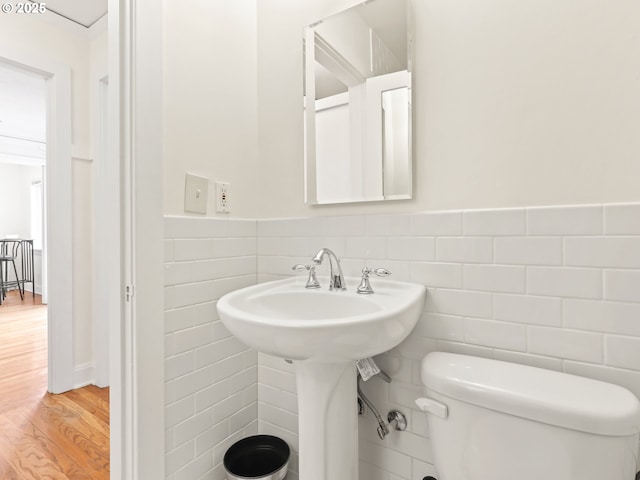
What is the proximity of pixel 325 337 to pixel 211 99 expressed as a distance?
997mm

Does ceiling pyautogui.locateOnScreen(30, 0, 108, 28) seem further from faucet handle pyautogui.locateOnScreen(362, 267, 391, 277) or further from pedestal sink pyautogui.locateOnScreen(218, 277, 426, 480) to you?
faucet handle pyautogui.locateOnScreen(362, 267, 391, 277)

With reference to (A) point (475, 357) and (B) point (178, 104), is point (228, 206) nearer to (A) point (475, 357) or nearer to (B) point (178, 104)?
(B) point (178, 104)

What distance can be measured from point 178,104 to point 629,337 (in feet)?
4.71

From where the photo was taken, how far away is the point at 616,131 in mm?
756

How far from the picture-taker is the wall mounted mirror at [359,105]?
1.02 metres

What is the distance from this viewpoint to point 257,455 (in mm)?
1227

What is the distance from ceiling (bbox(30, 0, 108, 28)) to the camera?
183 cm

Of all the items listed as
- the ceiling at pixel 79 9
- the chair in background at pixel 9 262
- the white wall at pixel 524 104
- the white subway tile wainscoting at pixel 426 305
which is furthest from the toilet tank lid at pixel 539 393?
the chair in background at pixel 9 262

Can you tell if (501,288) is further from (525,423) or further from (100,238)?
(100,238)

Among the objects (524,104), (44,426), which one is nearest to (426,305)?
(524,104)

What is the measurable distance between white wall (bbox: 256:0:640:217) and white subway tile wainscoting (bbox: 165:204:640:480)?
0.24 feet

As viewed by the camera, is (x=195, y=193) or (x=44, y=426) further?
(x=44, y=426)

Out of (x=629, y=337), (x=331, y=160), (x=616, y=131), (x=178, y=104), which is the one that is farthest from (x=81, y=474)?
(x=616, y=131)

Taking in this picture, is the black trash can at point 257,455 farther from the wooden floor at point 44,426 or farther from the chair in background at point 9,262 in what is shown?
the chair in background at point 9,262
